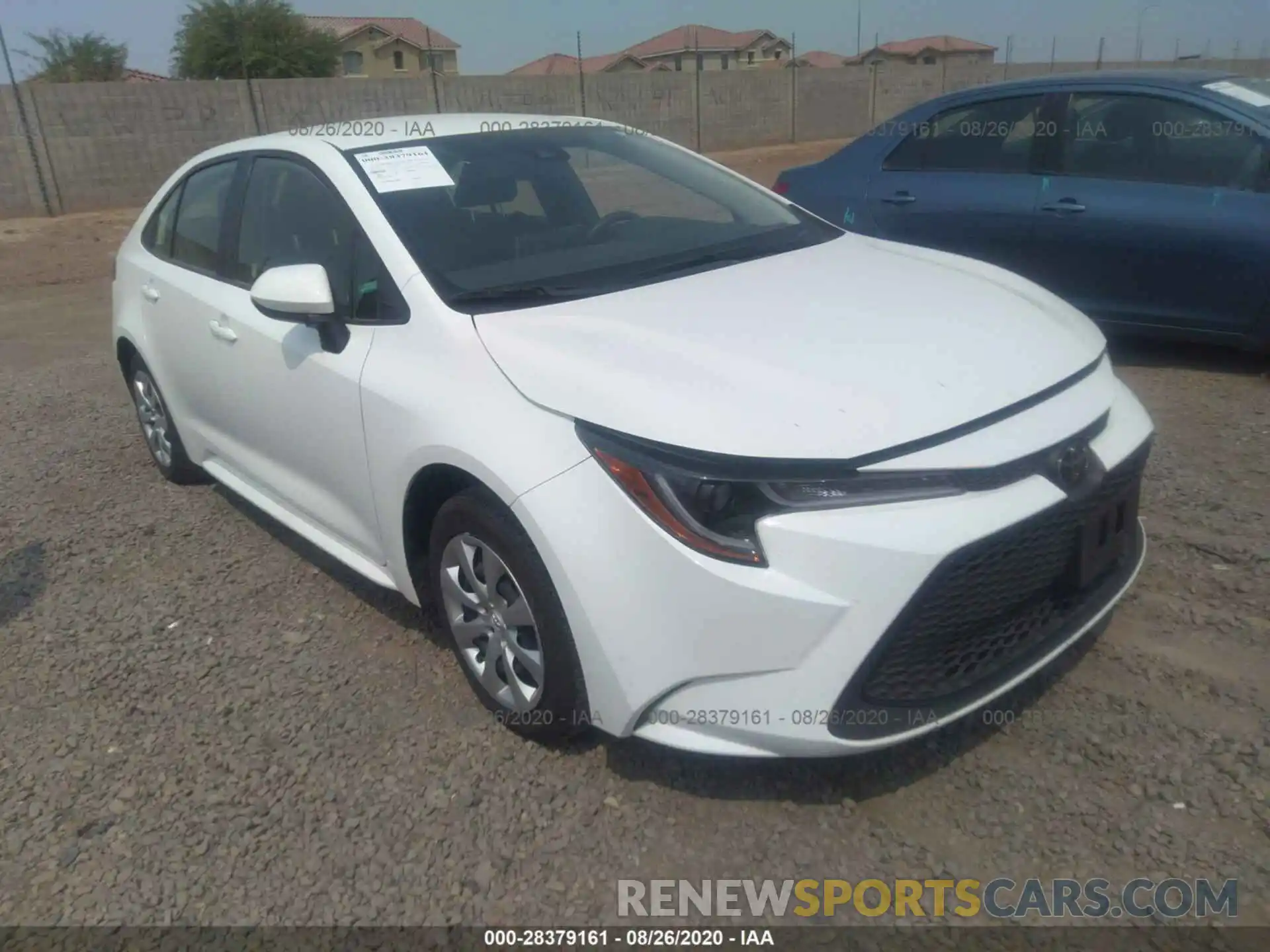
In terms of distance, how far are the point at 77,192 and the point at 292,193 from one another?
57.4ft

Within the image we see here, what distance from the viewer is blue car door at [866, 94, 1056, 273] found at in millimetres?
5496

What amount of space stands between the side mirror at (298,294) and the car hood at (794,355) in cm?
53

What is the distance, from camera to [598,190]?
145 inches

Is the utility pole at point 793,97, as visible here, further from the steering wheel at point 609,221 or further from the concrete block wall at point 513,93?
the steering wheel at point 609,221

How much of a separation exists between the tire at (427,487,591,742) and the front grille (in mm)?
693

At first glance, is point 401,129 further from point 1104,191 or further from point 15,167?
point 15,167

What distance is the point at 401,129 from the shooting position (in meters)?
3.62

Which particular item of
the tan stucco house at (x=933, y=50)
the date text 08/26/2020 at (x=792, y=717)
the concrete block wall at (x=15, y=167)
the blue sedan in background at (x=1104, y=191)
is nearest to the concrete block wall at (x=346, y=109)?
the concrete block wall at (x=15, y=167)

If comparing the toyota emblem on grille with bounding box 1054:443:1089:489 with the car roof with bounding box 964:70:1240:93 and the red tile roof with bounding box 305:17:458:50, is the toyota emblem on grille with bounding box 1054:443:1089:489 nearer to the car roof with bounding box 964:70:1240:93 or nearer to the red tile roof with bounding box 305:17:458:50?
the car roof with bounding box 964:70:1240:93

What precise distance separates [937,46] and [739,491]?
7440 centimetres

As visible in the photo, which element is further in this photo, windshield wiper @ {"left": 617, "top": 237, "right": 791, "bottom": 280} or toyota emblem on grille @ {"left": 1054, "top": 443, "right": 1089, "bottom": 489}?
windshield wiper @ {"left": 617, "top": 237, "right": 791, "bottom": 280}

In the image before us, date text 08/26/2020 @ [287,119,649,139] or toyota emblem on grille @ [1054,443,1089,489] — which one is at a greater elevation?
date text 08/26/2020 @ [287,119,649,139]

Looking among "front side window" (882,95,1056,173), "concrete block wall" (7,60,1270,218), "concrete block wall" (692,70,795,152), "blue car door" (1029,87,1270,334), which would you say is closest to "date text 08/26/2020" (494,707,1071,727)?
"blue car door" (1029,87,1270,334)

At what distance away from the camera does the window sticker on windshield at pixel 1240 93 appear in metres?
5.06
